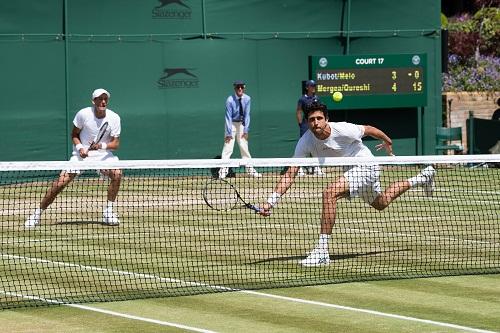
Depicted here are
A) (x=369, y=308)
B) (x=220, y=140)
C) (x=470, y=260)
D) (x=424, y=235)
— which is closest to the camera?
(x=369, y=308)

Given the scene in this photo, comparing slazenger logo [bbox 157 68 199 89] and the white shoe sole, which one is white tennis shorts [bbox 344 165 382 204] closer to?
the white shoe sole

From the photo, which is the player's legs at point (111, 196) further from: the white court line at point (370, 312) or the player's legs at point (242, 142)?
the player's legs at point (242, 142)

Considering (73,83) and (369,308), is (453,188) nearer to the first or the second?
(73,83)

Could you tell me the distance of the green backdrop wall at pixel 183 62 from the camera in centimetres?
Result: 2522

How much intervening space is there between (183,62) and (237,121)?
174cm

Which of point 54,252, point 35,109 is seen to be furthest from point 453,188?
point 54,252

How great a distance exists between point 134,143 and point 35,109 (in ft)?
6.82

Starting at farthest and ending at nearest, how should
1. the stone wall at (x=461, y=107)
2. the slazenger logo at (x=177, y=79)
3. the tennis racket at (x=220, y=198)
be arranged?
the stone wall at (x=461, y=107) → the slazenger logo at (x=177, y=79) → the tennis racket at (x=220, y=198)

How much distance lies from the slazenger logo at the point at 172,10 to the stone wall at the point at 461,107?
265 inches

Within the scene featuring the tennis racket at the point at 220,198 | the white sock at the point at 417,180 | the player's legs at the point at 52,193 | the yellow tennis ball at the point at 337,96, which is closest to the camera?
the white sock at the point at 417,180

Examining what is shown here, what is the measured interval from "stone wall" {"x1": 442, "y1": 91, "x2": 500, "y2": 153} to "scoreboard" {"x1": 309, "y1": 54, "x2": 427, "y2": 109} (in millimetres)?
2083

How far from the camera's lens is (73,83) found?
2564 centimetres

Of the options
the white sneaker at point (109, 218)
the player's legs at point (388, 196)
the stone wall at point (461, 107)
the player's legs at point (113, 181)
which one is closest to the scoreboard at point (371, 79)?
the stone wall at point (461, 107)

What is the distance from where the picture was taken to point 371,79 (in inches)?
1089
